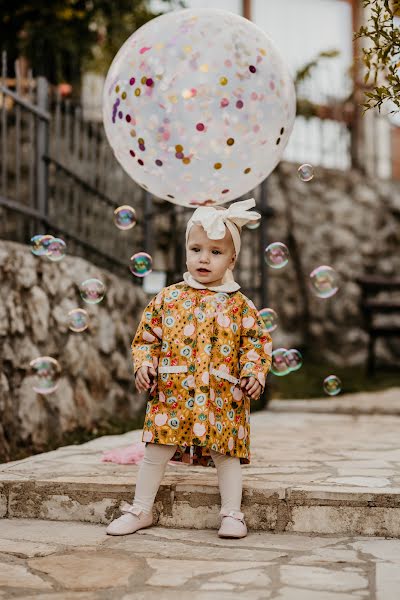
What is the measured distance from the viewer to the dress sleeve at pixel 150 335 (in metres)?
3.49

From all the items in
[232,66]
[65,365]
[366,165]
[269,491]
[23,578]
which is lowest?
[23,578]

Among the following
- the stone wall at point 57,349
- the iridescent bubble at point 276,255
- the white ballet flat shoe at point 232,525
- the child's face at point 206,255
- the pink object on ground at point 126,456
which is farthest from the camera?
the stone wall at point 57,349

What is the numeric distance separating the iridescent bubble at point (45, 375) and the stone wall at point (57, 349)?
38 centimetres

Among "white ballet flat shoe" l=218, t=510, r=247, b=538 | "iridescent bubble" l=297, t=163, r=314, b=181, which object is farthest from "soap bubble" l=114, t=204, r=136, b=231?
"white ballet flat shoe" l=218, t=510, r=247, b=538

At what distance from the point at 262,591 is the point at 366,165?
1132 centimetres

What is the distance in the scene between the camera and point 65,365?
561 cm

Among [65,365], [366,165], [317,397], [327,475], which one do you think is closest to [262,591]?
[327,475]

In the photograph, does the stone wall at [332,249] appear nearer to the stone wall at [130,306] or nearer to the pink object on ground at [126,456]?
the stone wall at [130,306]

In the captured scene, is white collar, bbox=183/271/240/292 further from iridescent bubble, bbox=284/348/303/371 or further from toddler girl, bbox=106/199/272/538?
iridescent bubble, bbox=284/348/303/371

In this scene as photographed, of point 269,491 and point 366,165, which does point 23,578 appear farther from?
point 366,165

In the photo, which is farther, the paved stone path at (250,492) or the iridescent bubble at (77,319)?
the iridescent bubble at (77,319)

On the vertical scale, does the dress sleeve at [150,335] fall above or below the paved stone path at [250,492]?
above

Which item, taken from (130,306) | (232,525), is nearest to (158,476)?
(232,525)

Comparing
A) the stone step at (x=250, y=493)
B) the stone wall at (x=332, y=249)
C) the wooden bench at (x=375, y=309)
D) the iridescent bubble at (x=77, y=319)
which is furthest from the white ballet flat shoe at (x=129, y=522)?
the stone wall at (x=332, y=249)
